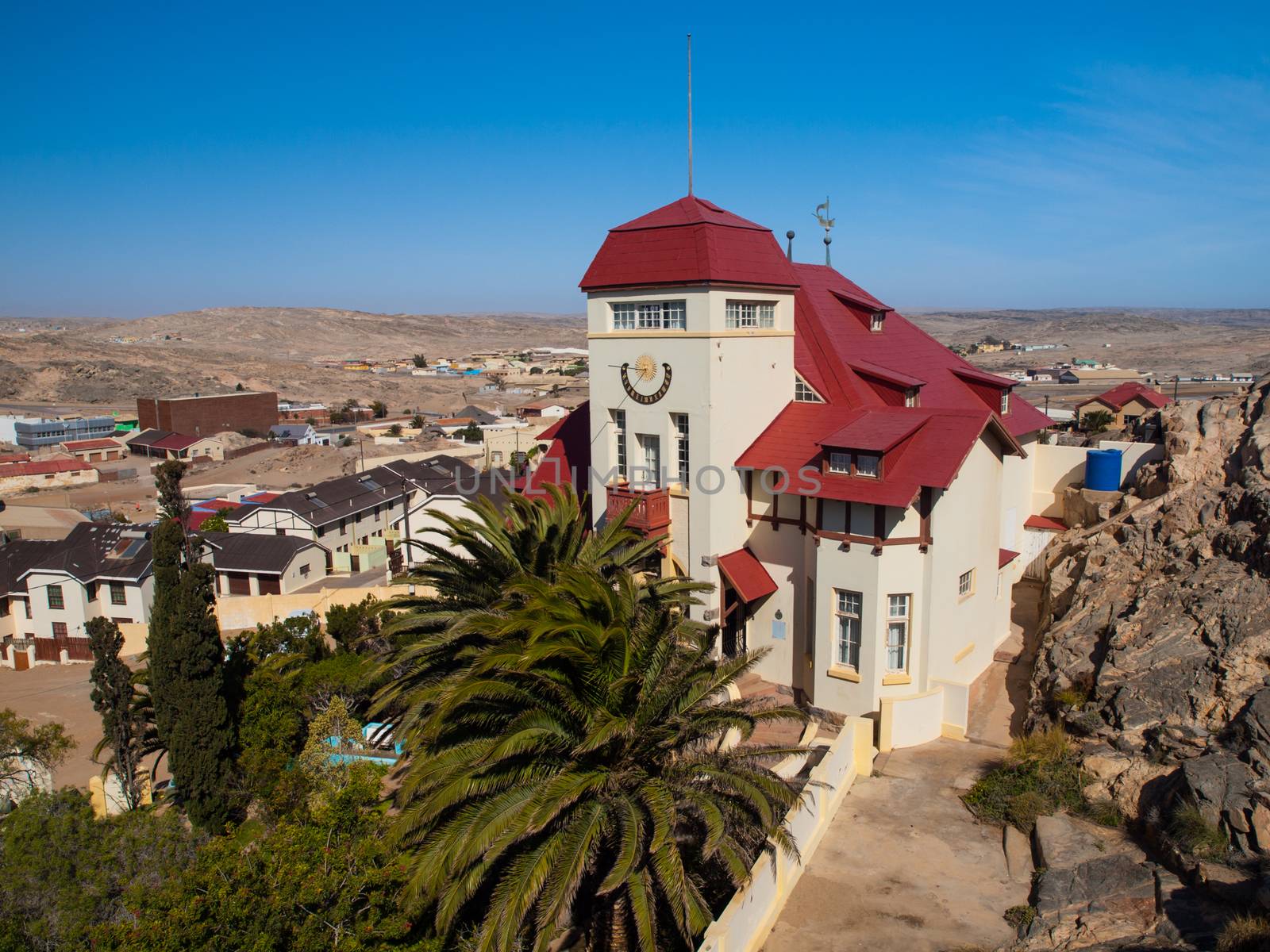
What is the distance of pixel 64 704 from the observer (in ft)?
112

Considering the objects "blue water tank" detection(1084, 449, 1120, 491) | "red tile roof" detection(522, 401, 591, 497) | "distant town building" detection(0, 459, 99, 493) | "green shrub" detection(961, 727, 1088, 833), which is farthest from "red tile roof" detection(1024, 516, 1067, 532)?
"distant town building" detection(0, 459, 99, 493)

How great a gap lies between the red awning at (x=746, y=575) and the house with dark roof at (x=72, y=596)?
101 ft

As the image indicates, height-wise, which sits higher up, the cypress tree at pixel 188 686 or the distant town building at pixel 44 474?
the cypress tree at pixel 188 686

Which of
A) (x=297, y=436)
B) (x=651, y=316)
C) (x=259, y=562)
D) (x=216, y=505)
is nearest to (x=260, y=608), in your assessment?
(x=259, y=562)

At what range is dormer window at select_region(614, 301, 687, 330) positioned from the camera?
2291 centimetres

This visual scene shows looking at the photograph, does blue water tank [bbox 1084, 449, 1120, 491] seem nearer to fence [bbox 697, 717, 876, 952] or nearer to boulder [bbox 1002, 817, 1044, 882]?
fence [bbox 697, 717, 876, 952]

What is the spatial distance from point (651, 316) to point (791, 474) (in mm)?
5588

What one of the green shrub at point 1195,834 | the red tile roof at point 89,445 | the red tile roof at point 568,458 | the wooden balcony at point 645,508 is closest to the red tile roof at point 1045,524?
the wooden balcony at point 645,508

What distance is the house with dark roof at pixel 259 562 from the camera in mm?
43062

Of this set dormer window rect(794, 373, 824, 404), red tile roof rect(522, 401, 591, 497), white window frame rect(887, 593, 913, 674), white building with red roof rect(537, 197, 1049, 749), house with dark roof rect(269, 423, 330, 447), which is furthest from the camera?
house with dark roof rect(269, 423, 330, 447)

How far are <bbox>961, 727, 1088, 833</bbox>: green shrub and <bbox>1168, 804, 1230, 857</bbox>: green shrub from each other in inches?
92.0

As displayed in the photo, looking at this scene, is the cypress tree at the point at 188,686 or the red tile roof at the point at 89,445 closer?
the cypress tree at the point at 188,686

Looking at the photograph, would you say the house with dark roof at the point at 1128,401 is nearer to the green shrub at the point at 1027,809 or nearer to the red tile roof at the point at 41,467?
the green shrub at the point at 1027,809

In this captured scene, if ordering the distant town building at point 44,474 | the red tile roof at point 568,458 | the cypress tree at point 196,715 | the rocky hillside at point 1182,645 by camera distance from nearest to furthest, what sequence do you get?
the rocky hillside at point 1182,645, the cypress tree at point 196,715, the red tile roof at point 568,458, the distant town building at point 44,474
